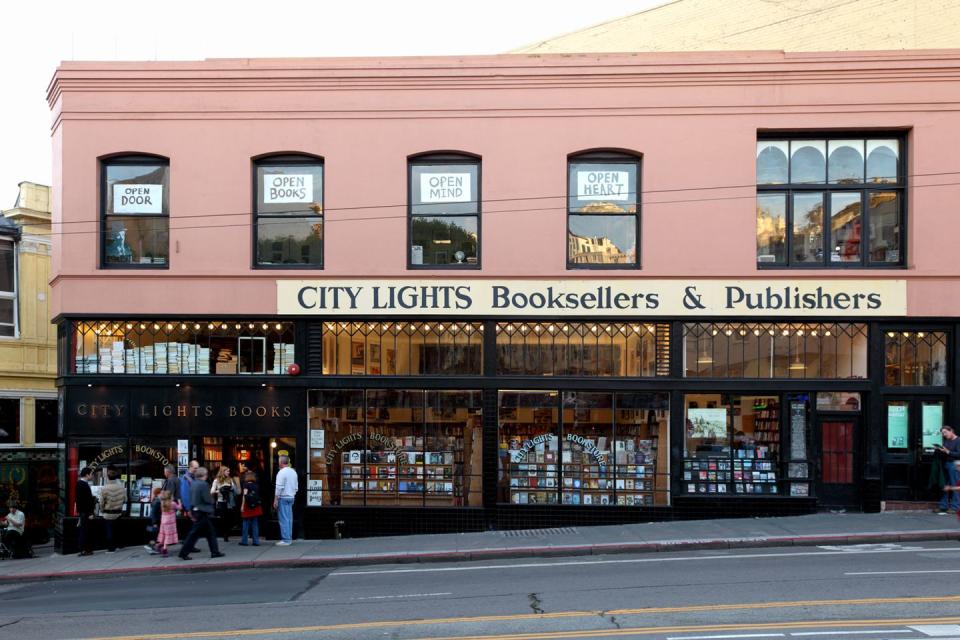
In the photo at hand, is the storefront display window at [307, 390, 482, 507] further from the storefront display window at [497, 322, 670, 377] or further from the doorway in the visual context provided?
the doorway

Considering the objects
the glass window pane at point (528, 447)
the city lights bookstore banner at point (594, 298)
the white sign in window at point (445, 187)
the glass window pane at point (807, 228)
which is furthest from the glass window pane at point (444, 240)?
the glass window pane at point (807, 228)

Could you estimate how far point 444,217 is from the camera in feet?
60.5

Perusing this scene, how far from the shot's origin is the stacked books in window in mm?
18375

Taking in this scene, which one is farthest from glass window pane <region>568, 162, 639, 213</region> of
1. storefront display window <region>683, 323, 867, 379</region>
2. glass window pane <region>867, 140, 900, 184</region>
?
glass window pane <region>867, 140, 900, 184</region>

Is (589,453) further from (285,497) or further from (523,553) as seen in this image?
(285,497)

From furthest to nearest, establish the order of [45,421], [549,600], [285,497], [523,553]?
[45,421] → [285,497] → [523,553] → [549,600]

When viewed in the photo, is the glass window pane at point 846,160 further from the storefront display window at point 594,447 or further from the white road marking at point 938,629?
the white road marking at point 938,629

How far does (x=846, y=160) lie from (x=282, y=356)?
11161 mm

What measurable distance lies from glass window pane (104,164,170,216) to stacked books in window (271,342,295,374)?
3.59 meters

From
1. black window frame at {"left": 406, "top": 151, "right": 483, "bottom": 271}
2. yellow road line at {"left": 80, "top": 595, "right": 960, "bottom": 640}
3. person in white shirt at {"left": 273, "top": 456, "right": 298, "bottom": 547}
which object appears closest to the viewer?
yellow road line at {"left": 80, "top": 595, "right": 960, "bottom": 640}

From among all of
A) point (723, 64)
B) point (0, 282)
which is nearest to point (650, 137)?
point (723, 64)

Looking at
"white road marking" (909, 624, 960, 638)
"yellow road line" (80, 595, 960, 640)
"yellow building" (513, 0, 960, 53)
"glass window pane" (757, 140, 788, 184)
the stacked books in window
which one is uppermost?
"yellow building" (513, 0, 960, 53)

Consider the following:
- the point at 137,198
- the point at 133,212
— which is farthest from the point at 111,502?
the point at 137,198

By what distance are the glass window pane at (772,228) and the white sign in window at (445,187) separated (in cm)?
544
